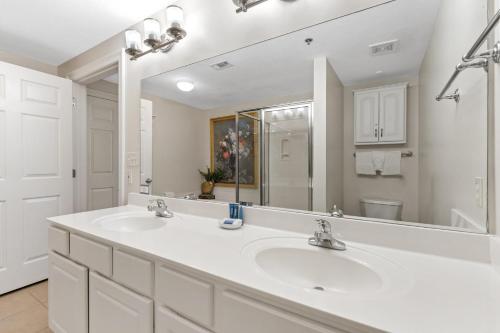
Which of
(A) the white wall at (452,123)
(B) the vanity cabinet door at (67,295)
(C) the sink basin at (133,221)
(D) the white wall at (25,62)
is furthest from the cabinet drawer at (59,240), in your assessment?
(D) the white wall at (25,62)

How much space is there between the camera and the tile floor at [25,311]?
164 cm

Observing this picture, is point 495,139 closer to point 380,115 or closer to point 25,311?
point 380,115

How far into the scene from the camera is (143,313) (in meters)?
0.94

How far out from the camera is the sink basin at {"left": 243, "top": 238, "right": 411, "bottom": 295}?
81cm

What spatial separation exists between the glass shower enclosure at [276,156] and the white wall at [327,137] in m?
0.04

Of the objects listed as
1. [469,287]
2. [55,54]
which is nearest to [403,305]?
[469,287]

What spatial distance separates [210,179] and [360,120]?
952 millimetres

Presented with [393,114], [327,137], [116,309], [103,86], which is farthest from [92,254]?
[103,86]

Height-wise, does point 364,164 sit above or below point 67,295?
above

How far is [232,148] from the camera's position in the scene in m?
1.49

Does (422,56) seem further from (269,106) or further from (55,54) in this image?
(55,54)

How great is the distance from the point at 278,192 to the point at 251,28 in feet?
3.09

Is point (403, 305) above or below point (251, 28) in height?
below

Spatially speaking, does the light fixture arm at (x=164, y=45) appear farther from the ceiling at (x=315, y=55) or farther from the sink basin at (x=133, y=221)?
the sink basin at (x=133, y=221)
